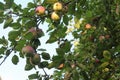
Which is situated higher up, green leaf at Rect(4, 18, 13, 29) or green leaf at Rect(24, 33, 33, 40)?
green leaf at Rect(4, 18, 13, 29)

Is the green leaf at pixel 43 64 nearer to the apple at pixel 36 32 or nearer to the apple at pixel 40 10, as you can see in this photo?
the apple at pixel 36 32

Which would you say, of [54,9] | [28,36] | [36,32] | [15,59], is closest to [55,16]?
[54,9]

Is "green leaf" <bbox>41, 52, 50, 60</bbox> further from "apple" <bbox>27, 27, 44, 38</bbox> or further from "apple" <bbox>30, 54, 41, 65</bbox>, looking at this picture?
"apple" <bbox>27, 27, 44, 38</bbox>

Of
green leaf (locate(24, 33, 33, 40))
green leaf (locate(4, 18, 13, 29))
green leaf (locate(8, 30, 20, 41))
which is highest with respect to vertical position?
green leaf (locate(4, 18, 13, 29))

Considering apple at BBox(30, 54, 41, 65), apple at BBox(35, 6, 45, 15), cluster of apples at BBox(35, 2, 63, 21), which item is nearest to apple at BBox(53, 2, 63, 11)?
cluster of apples at BBox(35, 2, 63, 21)

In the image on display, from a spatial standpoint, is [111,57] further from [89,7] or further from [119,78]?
[89,7]

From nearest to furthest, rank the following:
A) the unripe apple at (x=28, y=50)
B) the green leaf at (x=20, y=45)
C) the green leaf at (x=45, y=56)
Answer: the unripe apple at (x=28, y=50) → the green leaf at (x=20, y=45) → the green leaf at (x=45, y=56)

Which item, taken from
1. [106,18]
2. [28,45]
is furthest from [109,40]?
[28,45]

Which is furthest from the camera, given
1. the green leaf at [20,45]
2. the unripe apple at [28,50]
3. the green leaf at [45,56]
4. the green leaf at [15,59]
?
the green leaf at [15,59]

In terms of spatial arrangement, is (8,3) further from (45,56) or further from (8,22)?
(45,56)

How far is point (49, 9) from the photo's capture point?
137 inches

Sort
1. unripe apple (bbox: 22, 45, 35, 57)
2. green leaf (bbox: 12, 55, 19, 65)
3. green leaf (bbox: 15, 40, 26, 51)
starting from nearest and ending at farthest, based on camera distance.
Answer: unripe apple (bbox: 22, 45, 35, 57) → green leaf (bbox: 15, 40, 26, 51) → green leaf (bbox: 12, 55, 19, 65)

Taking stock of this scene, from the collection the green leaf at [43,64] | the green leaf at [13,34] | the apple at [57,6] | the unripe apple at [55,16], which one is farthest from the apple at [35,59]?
the apple at [57,6]

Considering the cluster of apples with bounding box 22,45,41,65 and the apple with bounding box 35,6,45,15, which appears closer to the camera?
the cluster of apples with bounding box 22,45,41,65
